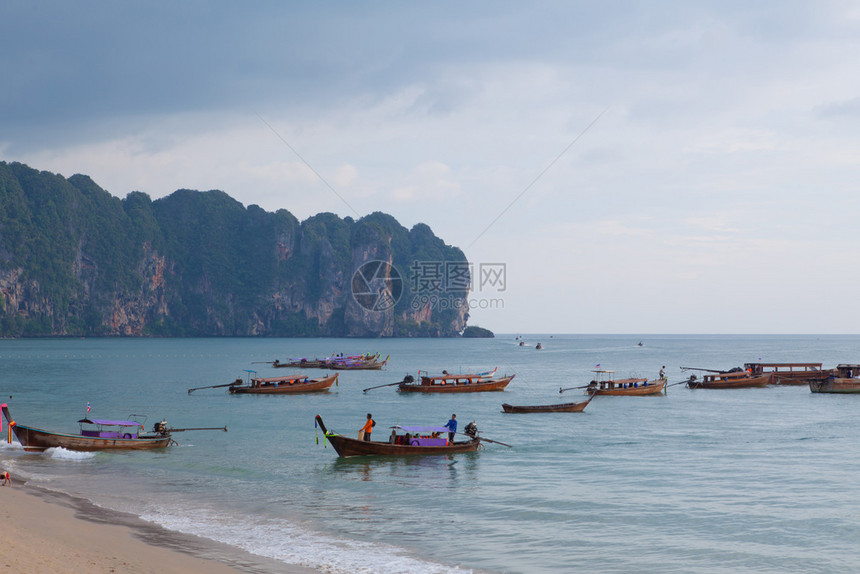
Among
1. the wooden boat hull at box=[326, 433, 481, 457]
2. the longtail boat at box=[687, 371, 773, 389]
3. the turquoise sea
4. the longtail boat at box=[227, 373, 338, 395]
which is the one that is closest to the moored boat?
the longtail boat at box=[227, 373, 338, 395]

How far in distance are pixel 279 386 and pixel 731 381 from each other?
35982 mm

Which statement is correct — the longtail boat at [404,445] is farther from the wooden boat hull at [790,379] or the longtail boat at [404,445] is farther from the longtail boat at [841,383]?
the wooden boat hull at [790,379]

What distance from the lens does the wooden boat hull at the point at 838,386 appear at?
51125mm

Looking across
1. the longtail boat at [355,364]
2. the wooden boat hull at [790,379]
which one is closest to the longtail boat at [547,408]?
the wooden boat hull at [790,379]

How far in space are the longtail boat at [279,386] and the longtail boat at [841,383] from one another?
36.7m

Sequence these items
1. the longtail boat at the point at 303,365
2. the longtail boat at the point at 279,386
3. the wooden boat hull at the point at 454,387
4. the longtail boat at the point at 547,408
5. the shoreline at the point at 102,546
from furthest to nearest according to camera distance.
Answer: the longtail boat at the point at 303,365 → the wooden boat hull at the point at 454,387 → the longtail boat at the point at 279,386 → the longtail boat at the point at 547,408 → the shoreline at the point at 102,546

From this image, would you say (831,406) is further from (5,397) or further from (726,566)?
(5,397)

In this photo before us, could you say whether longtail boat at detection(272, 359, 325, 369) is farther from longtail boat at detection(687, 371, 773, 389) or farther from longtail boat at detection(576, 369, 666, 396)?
longtail boat at detection(687, 371, 773, 389)

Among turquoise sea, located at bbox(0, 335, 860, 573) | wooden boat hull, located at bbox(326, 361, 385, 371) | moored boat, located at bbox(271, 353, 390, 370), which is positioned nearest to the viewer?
turquoise sea, located at bbox(0, 335, 860, 573)

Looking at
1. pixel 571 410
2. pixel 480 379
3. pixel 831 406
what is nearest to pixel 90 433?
pixel 571 410

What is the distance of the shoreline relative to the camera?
11.4 metres

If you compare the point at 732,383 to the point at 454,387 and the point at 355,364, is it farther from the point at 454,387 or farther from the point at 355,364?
the point at 355,364

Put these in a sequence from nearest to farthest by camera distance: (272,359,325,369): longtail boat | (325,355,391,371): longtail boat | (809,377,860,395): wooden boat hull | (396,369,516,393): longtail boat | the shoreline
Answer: the shoreline, (809,377,860,395): wooden boat hull, (396,369,516,393): longtail boat, (272,359,325,369): longtail boat, (325,355,391,371): longtail boat

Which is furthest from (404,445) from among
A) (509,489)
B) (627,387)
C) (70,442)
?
(627,387)
